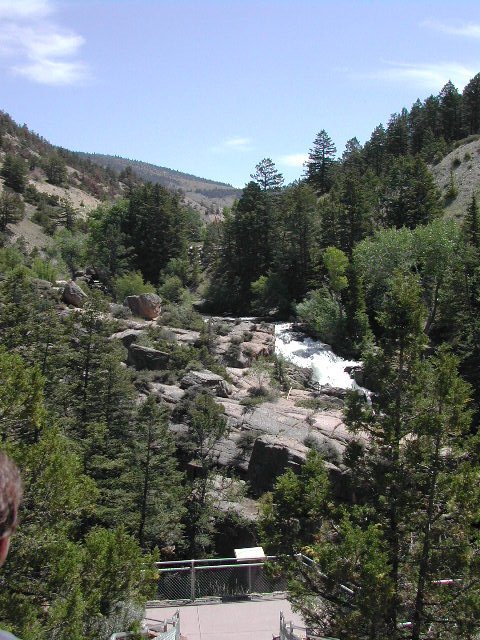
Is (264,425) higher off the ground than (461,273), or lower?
lower

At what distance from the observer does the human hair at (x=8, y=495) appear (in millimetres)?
2391

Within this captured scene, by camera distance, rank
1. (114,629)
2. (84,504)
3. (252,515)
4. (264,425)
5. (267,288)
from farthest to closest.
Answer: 1. (267,288)
2. (264,425)
3. (252,515)
4. (84,504)
5. (114,629)

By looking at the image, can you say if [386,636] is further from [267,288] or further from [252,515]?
[267,288]

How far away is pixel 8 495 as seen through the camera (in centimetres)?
243

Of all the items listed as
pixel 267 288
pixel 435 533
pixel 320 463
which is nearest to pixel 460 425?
pixel 435 533

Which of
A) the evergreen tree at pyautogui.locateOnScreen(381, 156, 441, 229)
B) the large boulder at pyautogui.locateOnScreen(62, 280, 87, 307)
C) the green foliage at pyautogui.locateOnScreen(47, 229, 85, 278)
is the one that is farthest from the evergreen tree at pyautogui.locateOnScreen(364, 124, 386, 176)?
the large boulder at pyautogui.locateOnScreen(62, 280, 87, 307)

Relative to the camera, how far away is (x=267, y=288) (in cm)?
5572

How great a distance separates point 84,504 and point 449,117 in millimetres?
96794

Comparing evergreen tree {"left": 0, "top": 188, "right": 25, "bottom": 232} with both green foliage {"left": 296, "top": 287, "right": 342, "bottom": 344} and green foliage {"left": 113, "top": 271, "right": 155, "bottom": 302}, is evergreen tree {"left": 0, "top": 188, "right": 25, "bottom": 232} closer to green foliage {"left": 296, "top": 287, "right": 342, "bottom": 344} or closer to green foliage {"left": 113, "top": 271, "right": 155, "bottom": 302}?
green foliage {"left": 113, "top": 271, "right": 155, "bottom": 302}

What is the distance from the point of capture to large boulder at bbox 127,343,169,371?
113 feet

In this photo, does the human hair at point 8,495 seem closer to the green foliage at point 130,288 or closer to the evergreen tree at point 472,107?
the green foliage at point 130,288

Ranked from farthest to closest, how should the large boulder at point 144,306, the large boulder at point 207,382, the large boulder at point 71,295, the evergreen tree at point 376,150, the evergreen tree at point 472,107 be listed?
the evergreen tree at point 376,150, the evergreen tree at point 472,107, the large boulder at point 144,306, the large boulder at point 71,295, the large boulder at point 207,382

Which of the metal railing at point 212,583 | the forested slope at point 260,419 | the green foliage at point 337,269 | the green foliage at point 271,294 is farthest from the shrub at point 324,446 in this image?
the green foliage at point 271,294

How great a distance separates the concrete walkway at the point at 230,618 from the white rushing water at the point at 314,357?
1056 inches
